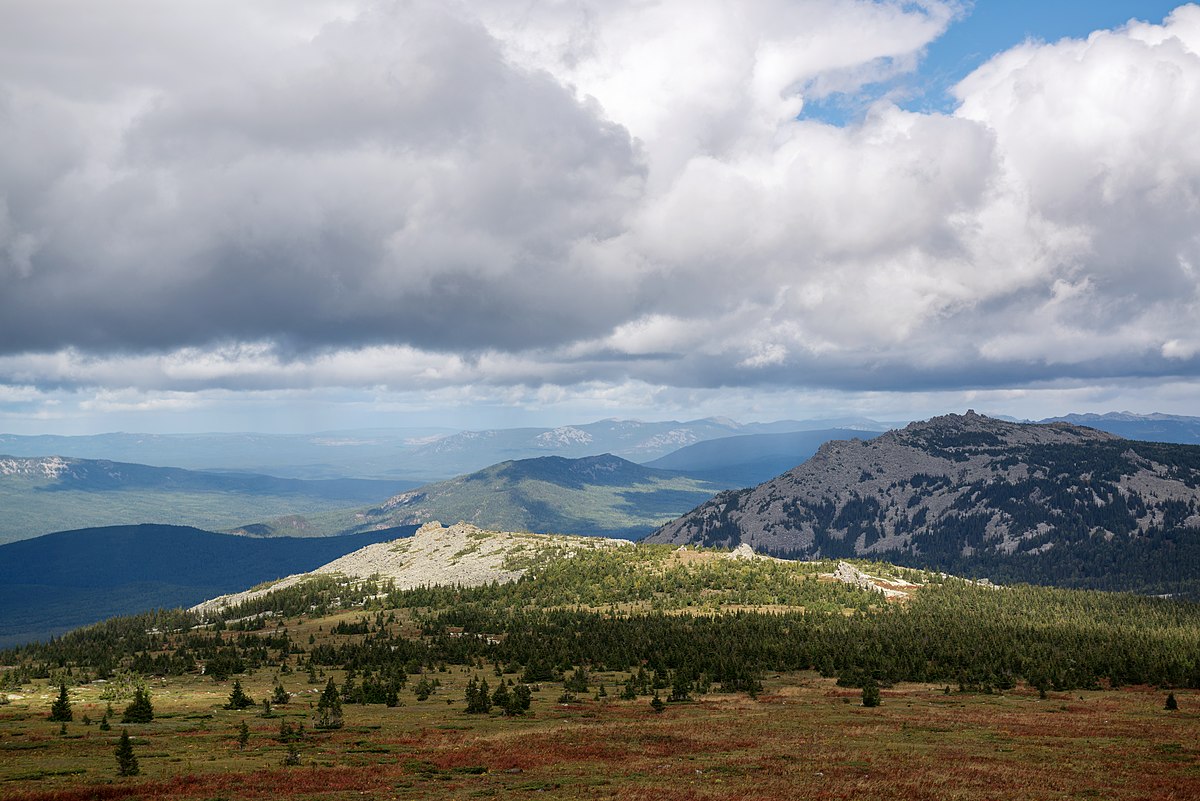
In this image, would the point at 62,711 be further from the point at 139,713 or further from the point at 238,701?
the point at 238,701

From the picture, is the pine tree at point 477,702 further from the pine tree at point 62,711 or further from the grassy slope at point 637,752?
the pine tree at point 62,711

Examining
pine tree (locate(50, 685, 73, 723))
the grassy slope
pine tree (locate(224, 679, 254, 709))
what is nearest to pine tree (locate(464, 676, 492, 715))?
the grassy slope

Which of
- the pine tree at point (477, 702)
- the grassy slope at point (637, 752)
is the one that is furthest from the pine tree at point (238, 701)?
the pine tree at point (477, 702)

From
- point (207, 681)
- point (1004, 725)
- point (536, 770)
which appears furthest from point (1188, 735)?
point (207, 681)

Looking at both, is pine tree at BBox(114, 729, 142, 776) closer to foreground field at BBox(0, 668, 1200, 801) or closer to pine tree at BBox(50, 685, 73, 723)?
foreground field at BBox(0, 668, 1200, 801)

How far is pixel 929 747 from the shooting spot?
77.6 meters

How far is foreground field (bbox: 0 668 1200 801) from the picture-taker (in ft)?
187

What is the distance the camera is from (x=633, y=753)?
248 ft

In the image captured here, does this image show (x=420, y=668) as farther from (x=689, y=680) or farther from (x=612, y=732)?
(x=612, y=732)

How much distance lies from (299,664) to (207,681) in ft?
80.6

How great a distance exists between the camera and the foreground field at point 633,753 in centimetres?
5703

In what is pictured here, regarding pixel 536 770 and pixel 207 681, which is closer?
pixel 536 770

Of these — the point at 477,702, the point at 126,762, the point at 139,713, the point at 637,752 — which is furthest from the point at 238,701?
the point at 637,752

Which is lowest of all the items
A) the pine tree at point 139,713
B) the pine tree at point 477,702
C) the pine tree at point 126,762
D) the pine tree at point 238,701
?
the pine tree at point 477,702
